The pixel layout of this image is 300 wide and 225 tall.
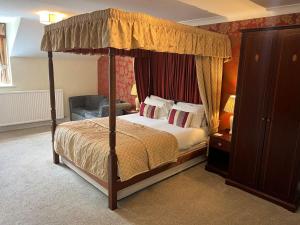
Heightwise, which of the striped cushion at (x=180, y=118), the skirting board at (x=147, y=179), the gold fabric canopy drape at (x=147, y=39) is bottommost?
the skirting board at (x=147, y=179)

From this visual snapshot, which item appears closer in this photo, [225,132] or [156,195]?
[156,195]

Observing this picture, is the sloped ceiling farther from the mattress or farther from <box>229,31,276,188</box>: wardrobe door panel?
the mattress

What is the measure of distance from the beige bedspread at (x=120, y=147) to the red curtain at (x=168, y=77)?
121 cm

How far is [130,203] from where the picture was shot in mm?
2734

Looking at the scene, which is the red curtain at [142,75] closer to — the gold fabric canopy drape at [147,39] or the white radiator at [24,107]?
the gold fabric canopy drape at [147,39]

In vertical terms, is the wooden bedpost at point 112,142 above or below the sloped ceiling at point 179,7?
below

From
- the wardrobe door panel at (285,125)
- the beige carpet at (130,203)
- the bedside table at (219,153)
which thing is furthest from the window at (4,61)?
the wardrobe door panel at (285,125)

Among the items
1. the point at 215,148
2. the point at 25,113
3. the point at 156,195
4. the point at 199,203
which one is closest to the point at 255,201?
the point at 199,203

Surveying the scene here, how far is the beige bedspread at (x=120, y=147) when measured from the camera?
265cm

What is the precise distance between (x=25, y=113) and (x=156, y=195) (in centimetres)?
396

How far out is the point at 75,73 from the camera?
6.22 metres

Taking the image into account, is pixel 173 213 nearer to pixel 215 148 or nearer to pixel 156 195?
pixel 156 195

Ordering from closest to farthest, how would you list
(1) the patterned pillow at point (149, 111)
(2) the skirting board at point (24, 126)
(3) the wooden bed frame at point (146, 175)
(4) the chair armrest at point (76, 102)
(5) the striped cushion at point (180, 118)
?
(3) the wooden bed frame at point (146, 175), (5) the striped cushion at point (180, 118), (1) the patterned pillow at point (149, 111), (2) the skirting board at point (24, 126), (4) the chair armrest at point (76, 102)

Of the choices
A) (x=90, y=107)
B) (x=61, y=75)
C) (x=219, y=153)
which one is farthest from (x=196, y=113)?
(x=61, y=75)
